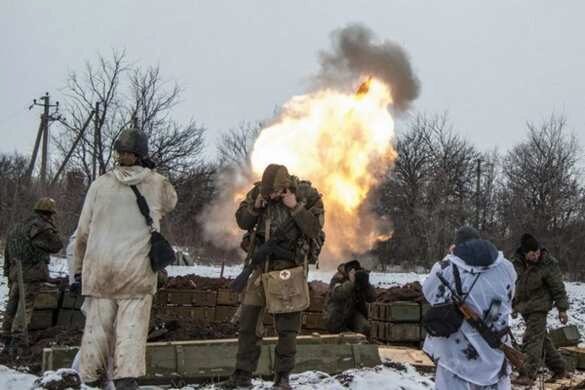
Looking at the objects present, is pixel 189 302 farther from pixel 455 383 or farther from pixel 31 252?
pixel 455 383

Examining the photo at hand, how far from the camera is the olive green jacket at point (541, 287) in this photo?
9727 mm

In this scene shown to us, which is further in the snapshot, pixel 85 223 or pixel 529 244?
pixel 529 244

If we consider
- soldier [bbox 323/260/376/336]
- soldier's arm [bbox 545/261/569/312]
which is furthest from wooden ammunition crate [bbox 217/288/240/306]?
soldier's arm [bbox 545/261/569/312]

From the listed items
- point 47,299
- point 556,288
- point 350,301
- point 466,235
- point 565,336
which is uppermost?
point 466,235

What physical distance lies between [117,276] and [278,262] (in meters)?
1.63

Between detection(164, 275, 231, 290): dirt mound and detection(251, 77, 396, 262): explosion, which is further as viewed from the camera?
detection(251, 77, 396, 262): explosion

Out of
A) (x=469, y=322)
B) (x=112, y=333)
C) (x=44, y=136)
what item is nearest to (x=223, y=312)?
(x=112, y=333)

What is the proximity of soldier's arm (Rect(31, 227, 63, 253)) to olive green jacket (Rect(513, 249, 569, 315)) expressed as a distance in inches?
264

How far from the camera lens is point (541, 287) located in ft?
32.3

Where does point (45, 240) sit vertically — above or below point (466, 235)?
above

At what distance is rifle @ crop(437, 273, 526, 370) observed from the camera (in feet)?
16.8

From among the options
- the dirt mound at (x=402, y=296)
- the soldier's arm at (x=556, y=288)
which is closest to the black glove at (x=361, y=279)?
the dirt mound at (x=402, y=296)

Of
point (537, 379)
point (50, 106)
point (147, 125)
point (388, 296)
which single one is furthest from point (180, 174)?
point (537, 379)

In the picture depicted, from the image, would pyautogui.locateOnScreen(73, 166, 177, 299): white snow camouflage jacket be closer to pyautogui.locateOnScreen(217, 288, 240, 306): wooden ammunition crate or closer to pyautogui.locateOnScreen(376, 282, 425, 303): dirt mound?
pyautogui.locateOnScreen(376, 282, 425, 303): dirt mound
